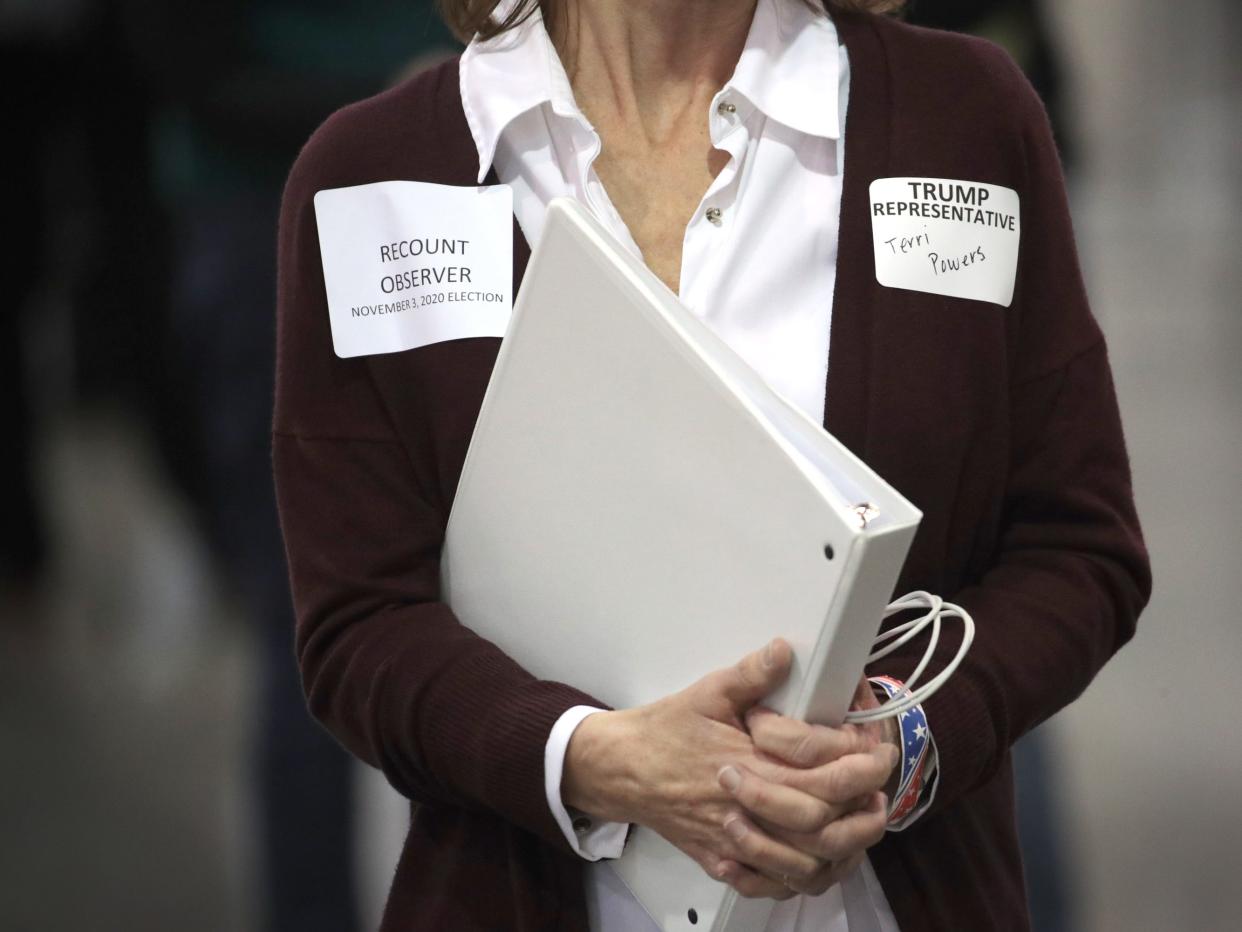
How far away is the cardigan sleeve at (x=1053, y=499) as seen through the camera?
1.40 meters

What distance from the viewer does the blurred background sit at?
2799 mm

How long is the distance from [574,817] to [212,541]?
8.39 ft

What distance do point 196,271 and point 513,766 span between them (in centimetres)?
169

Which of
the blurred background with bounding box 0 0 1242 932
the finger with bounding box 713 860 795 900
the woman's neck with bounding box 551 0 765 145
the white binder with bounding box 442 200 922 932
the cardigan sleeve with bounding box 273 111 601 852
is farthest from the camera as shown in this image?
the blurred background with bounding box 0 0 1242 932

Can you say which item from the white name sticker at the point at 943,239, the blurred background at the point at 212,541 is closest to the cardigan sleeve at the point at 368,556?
the white name sticker at the point at 943,239

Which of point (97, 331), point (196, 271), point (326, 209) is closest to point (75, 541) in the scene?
point (97, 331)

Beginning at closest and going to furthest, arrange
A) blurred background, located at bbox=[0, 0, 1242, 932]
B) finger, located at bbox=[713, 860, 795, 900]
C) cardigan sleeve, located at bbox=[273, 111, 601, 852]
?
finger, located at bbox=[713, 860, 795, 900]
cardigan sleeve, located at bbox=[273, 111, 601, 852]
blurred background, located at bbox=[0, 0, 1242, 932]

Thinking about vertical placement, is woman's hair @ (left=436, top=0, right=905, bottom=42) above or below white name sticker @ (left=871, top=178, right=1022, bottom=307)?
above

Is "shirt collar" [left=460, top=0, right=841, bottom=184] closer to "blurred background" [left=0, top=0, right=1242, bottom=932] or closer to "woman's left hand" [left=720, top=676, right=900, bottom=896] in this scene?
"woman's left hand" [left=720, top=676, right=900, bottom=896]

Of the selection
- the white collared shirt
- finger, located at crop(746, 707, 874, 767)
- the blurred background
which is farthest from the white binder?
the blurred background

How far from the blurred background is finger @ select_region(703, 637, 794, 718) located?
51.2 inches

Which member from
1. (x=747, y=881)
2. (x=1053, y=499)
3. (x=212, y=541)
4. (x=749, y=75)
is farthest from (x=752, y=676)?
(x=212, y=541)

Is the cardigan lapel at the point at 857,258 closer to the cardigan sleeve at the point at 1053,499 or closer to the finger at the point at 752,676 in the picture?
the cardigan sleeve at the point at 1053,499

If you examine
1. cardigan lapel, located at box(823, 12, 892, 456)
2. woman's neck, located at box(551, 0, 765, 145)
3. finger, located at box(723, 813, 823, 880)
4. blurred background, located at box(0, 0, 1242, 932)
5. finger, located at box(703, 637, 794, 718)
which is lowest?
blurred background, located at box(0, 0, 1242, 932)
